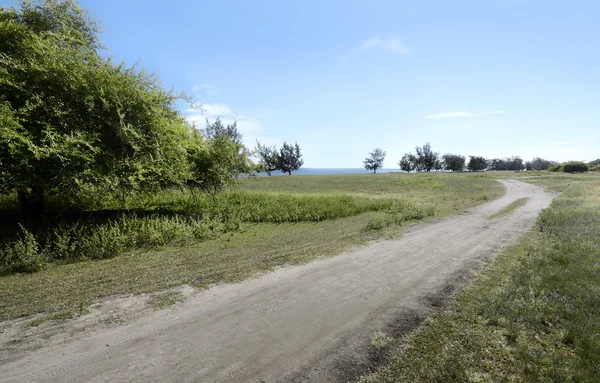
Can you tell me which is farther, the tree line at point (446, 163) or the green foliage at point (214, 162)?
the tree line at point (446, 163)

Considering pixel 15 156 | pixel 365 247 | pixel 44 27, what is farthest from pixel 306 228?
pixel 44 27

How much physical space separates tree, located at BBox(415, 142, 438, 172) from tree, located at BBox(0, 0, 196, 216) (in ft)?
347

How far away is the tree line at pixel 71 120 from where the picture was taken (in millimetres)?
9422

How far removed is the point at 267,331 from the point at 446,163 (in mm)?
130821

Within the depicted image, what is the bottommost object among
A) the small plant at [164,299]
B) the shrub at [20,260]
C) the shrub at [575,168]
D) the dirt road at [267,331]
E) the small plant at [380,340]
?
the small plant at [380,340]

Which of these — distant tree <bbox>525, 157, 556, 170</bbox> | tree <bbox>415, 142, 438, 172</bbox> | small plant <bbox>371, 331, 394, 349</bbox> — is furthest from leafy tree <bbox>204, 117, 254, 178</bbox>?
distant tree <bbox>525, 157, 556, 170</bbox>

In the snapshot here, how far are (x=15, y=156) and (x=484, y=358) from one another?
43.2 feet

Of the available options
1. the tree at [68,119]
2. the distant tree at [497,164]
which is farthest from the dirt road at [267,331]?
the distant tree at [497,164]

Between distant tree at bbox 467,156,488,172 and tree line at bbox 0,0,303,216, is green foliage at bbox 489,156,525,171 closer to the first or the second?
distant tree at bbox 467,156,488,172

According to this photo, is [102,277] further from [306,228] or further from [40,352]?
[306,228]

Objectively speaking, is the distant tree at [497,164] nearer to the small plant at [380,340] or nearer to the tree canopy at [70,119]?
the tree canopy at [70,119]

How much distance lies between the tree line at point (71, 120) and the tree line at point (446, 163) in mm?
93061

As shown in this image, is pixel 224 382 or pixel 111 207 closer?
pixel 224 382

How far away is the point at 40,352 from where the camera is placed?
4.16 metres
